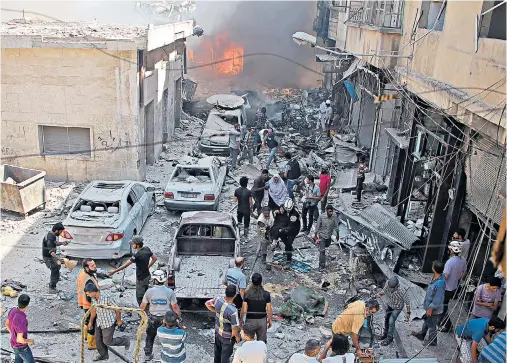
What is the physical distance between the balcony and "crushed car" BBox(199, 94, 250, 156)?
21.2ft

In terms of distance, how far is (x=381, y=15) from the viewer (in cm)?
1233

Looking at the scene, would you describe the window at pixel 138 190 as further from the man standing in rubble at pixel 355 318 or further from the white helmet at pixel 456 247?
the white helmet at pixel 456 247

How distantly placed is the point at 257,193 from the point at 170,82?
32.0 ft

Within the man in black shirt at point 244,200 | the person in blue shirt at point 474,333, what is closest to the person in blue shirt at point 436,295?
the person in blue shirt at point 474,333

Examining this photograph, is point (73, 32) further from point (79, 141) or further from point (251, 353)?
point (251, 353)

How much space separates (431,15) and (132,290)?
8296 mm

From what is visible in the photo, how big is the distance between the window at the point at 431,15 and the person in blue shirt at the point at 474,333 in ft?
19.6

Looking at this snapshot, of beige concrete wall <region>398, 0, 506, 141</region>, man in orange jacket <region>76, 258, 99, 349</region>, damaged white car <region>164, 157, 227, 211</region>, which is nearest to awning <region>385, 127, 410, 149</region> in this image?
beige concrete wall <region>398, 0, 506, 141</region>

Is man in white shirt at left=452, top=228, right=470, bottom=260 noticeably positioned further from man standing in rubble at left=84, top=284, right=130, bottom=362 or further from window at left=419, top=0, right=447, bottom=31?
man standing in rubble at left=84, top=284, right=130, bottom=362

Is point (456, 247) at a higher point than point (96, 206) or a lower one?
higher

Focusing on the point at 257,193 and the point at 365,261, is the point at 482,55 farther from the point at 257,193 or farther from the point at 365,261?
the point at 257,193

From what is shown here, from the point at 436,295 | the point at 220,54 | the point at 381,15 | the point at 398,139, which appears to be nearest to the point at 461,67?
the point at 436,295

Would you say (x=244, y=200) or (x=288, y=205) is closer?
(x=288, y=205)

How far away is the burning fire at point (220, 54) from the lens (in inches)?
1734
